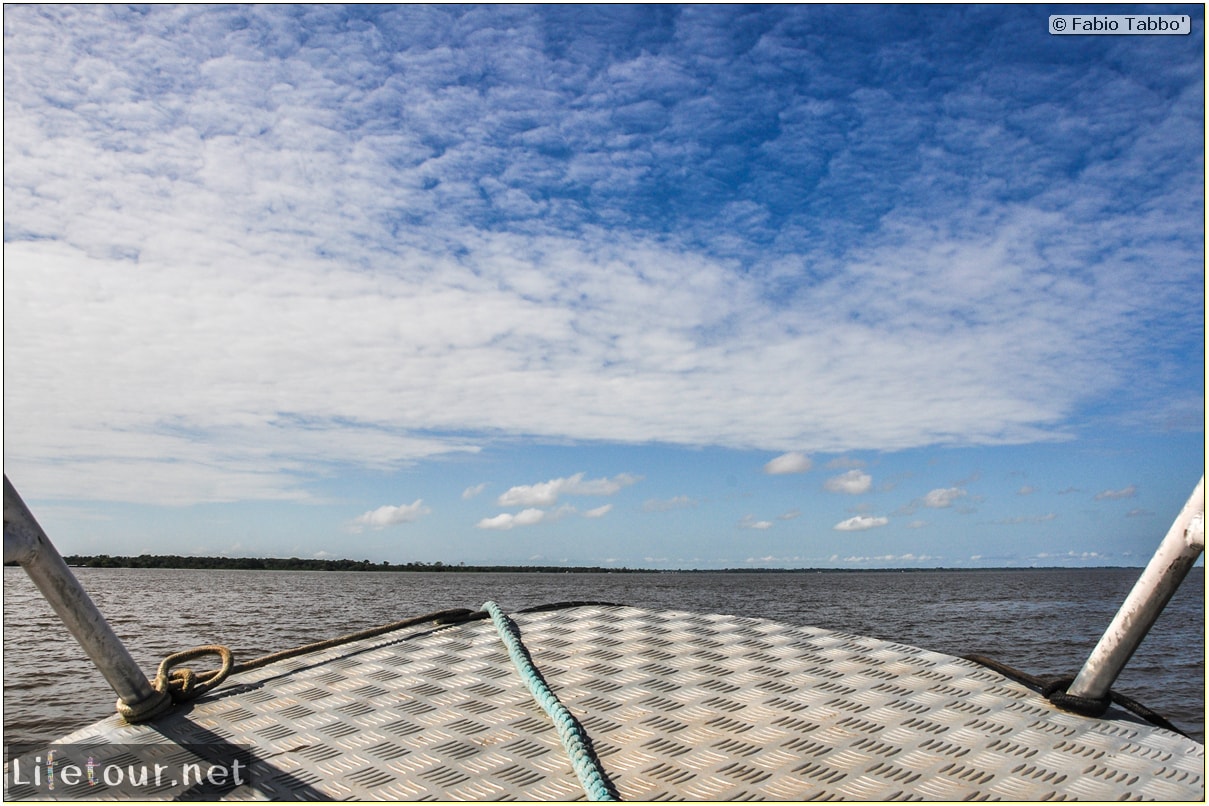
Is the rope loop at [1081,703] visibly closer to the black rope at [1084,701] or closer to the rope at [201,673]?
the black rope at [1084,701]

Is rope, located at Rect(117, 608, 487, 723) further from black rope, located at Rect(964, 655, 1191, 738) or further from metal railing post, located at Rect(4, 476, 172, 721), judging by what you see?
black rope, located at Rect(964, 655, 1191, 738)

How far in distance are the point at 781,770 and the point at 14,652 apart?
18.0 metres

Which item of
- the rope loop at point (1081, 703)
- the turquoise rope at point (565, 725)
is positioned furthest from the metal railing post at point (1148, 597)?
the turquoise rope at point (565, 725)

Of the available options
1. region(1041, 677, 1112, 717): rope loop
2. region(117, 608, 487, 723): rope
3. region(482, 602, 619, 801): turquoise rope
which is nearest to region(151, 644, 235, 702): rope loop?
region(117, 608, 487, 723): rope

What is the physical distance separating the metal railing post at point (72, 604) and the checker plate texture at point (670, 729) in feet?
0.37

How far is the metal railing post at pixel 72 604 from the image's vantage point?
7.68 feet

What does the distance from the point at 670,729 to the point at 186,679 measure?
2.03 m

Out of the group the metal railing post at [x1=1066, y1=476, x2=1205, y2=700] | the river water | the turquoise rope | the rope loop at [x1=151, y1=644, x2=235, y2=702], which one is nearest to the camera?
the turquoise rope

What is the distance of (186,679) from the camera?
3.12 m

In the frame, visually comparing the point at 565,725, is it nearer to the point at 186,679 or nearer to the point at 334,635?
the point at 186,679

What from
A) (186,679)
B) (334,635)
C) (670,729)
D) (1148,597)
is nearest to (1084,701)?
(1148,597)

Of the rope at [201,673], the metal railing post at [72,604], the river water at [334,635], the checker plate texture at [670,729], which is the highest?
the metal railing post at [72,604]

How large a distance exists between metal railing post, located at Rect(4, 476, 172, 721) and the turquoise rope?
4.68ft

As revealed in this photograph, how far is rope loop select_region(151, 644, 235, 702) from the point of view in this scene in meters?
3.06
